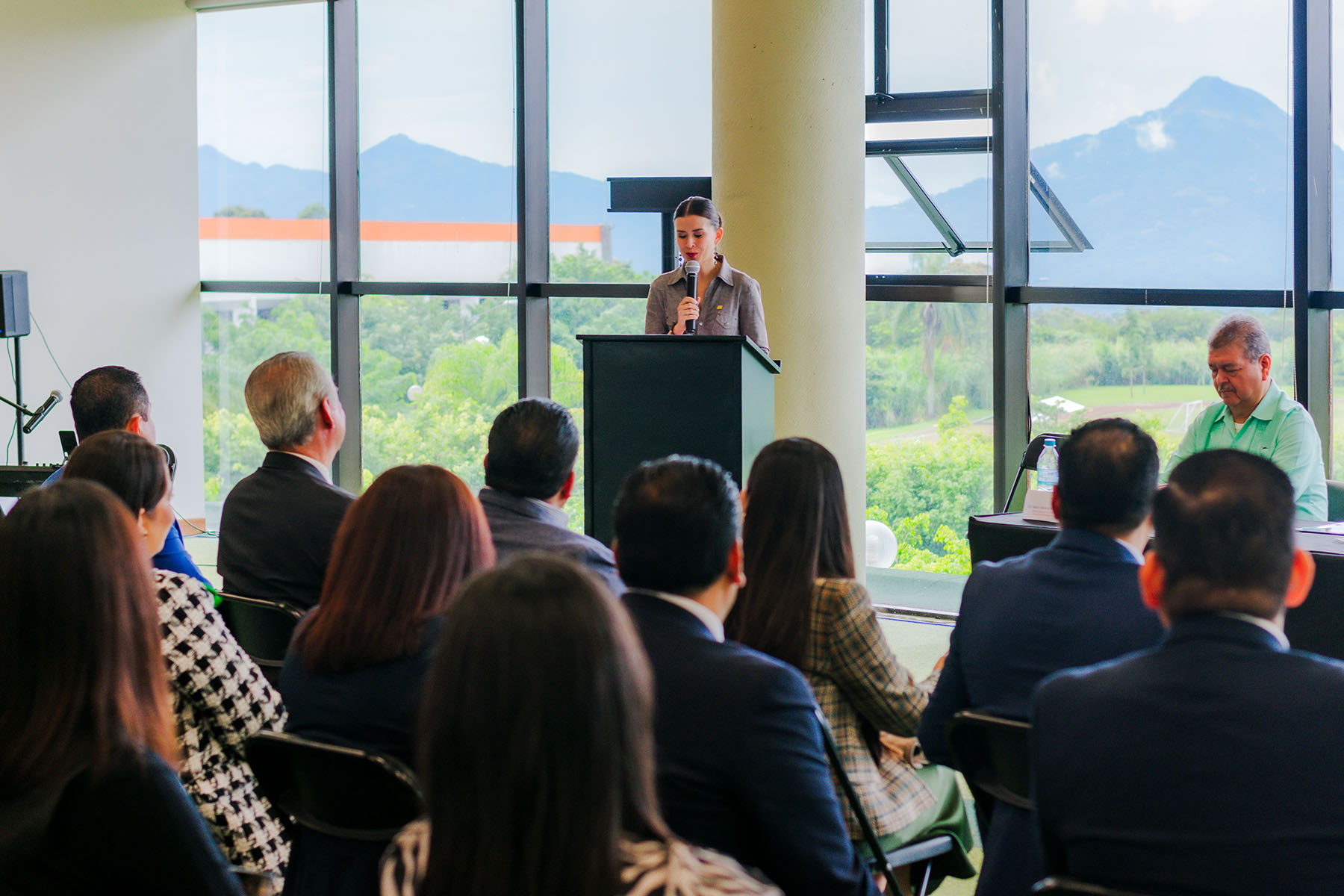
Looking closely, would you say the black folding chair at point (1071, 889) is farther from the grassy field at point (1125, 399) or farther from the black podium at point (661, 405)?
the grassy field at point (1125, 399)

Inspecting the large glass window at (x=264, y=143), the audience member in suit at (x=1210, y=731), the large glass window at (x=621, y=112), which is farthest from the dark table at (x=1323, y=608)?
the large glass window at (x=264, y=143)

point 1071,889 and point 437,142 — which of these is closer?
point 1071,889

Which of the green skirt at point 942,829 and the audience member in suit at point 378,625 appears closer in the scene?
the audience member in suit at point 378,625

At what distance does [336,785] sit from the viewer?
68.3 inches

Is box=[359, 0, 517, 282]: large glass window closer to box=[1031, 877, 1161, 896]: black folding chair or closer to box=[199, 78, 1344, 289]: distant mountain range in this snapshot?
box=[199, 78, 1344, 289]: distant mountain range

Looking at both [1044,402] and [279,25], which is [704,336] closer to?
[1044,402]

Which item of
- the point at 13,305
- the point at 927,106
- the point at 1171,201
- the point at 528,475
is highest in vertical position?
the point at 927,106

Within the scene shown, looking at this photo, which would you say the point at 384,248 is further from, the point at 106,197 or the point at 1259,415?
the point at 1259,415

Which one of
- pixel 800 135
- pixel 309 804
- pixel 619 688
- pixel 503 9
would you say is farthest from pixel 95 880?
pixel 503 9

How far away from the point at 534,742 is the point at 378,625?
2.76 feet

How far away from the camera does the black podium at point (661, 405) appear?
10.5 ft

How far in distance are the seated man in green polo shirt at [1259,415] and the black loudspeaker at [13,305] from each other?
20.4 feet

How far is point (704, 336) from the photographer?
3164 mm

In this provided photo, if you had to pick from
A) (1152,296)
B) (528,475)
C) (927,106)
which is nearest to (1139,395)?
(1152,296)
